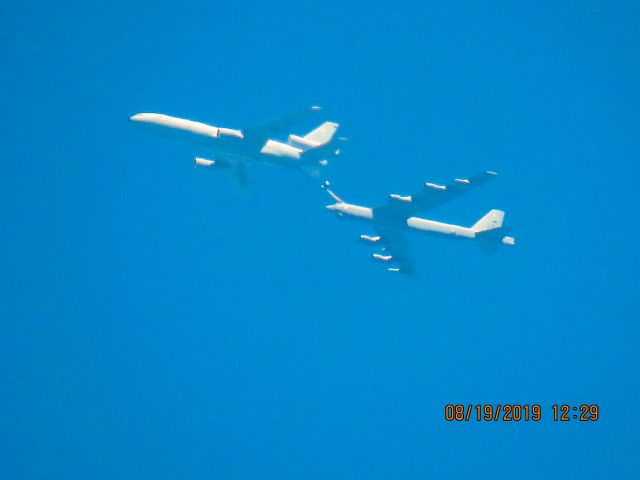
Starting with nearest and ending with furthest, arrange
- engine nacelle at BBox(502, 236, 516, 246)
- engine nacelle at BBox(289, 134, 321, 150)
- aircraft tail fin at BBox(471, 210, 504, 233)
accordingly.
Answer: engine nacelle at BBox(289, 134, 321, 150) → engine nacelle at BBox(502, 236, 516, 246) → aircraft tail fin at BBox(471, 210, 504, 233)

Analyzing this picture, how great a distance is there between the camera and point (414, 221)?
46062mm

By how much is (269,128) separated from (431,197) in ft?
37.6

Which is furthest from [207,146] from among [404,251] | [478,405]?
[478,405]

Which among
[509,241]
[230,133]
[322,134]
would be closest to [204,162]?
[230,133]

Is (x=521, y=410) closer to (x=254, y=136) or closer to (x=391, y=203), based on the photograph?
(x=391, y=203)

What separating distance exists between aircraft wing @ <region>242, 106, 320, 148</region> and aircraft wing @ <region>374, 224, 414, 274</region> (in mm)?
9559

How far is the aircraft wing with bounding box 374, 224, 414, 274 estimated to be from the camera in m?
48.1

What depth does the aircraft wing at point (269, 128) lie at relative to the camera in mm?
43625

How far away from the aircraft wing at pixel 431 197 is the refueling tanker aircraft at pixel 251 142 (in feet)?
17.1

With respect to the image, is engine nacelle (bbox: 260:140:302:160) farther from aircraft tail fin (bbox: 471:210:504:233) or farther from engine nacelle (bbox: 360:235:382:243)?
aircraft tail fin (bbox: 471:210:504:233)

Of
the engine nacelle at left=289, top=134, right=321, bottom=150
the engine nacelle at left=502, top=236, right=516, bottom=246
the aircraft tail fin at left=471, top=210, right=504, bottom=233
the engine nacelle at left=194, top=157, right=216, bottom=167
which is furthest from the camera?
the engine nacelle at left=194, top=157, right=216, bottom=167

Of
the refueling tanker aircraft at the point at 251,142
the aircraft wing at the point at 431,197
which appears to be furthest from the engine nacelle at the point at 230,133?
the aircraft wing at the point at 431,197

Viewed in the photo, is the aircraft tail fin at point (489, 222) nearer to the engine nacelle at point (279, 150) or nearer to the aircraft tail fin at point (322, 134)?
the aircraft tail fin at point (322, 134)

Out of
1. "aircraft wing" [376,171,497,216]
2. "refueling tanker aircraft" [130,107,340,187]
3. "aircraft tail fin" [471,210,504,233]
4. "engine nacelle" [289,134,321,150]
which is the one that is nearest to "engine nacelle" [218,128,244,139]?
"refueling tanker aircraft" [130,107,340,187]
